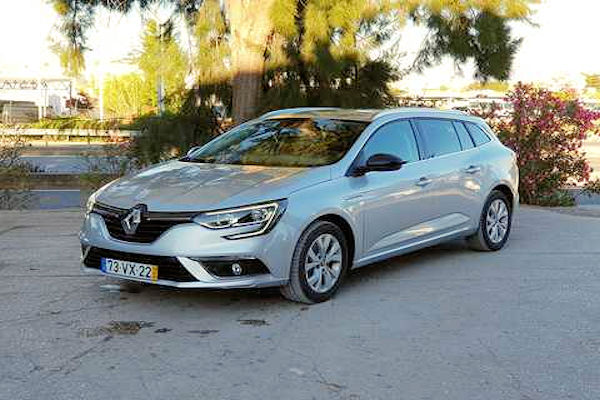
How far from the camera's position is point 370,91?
11828 mm

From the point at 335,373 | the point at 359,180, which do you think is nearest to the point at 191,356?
the point at 335,373

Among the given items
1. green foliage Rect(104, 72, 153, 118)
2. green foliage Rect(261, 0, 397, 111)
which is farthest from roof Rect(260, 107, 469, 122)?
green foliage Rect(104, 72, 153, 118)

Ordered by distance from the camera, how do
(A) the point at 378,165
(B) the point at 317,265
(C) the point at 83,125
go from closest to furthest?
(B) the point at 317,265, (A) the point at 378,165, (C) the point at 83,125

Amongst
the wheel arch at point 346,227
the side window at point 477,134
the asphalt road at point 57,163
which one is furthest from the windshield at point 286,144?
the asphalt road at point 57,163

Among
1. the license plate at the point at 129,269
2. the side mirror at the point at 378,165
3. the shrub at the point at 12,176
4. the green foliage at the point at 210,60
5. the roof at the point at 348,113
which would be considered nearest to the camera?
the license plate at the point at 129,269

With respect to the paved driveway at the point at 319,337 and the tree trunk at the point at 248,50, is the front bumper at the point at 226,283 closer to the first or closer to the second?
the paved driveway at the point at 319,337

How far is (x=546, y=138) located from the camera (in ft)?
42.9

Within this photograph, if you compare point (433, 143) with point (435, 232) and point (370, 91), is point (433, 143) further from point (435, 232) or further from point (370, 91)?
point (370, 91)

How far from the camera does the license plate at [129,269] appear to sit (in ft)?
17.4

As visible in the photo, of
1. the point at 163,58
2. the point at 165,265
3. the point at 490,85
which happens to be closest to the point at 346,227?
the point at 165,265

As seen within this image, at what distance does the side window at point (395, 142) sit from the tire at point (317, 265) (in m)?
0.84

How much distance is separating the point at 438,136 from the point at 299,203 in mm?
2387

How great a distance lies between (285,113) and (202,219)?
2384mm

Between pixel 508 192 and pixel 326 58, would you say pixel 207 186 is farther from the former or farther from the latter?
pixel 326 58
